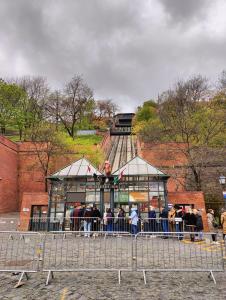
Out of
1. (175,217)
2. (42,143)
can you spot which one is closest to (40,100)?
(42,143)

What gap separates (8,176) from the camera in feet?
105

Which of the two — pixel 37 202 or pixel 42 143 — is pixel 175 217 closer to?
pixel 37 202

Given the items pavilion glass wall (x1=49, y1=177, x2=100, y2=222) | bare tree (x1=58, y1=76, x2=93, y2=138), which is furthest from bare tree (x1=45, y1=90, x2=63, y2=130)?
pavilion glass wall (x1=49, y1=177, x2=100, y2=222)

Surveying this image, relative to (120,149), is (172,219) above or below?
below

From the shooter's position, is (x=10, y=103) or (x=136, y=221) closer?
(x=136, y=221)

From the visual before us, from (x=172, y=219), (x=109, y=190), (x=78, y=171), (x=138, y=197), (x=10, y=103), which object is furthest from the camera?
(x=10, y=103)

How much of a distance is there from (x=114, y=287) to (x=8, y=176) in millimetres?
27444

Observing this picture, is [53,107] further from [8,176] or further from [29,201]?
[29,201]

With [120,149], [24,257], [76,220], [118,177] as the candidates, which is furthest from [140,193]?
[120,149]

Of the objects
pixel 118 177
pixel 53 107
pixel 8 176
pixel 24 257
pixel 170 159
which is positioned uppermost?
pixel 53 107

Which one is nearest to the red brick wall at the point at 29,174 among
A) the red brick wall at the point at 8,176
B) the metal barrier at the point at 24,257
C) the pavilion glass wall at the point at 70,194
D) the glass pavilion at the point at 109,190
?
the red brick wall at the point at 8,176

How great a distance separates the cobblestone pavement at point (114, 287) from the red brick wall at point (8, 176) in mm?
23648

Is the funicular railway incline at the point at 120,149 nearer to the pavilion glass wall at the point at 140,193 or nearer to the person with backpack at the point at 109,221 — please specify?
the pavilion glass wall at the point at 140,193

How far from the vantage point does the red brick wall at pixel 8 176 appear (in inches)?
1191
